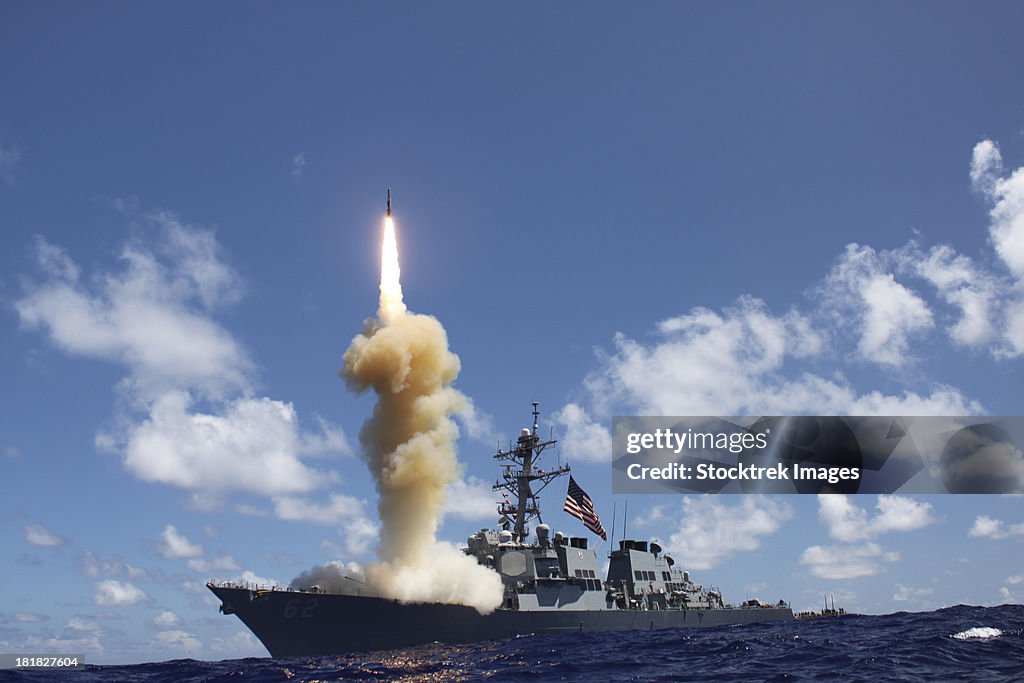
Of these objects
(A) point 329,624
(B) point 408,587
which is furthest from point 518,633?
(A) point 329,624

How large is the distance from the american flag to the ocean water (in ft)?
24.0

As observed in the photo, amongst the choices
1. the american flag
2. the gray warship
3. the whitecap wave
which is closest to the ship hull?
the gray warship

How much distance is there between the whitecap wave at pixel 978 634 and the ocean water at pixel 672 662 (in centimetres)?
4

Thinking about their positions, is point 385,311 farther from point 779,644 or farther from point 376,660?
point 779,644

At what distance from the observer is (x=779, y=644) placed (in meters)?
29.4

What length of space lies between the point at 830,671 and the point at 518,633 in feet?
54.3

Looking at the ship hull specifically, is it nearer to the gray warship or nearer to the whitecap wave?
the gray warship

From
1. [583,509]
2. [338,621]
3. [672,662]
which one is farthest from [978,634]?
[338,621]

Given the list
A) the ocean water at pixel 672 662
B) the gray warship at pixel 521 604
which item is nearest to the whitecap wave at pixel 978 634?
the ocean water at pixel 672 662

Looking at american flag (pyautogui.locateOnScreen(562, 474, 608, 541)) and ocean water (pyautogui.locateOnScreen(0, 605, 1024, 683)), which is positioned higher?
american flag (pyautogui.locateOnScreen(562, 474, 608, 541))

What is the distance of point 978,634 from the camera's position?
27.9 metres

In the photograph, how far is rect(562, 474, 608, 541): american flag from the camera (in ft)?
127

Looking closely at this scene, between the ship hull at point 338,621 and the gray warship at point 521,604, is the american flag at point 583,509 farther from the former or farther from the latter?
the ship hull at point 338,621

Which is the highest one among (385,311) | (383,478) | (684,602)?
(385,311)
